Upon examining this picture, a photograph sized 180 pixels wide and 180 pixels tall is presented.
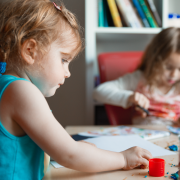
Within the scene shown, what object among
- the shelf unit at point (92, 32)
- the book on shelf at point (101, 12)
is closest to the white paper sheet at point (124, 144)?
the shelf unit at point (92, 32)

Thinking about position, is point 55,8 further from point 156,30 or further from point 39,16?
point 156,30

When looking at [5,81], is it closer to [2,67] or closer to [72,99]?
[2,67]

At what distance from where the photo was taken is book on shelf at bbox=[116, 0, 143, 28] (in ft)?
4.57

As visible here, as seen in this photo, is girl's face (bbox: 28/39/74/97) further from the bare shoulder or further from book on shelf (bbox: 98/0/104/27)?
book on shelf (bbox: 98/0/104/27)

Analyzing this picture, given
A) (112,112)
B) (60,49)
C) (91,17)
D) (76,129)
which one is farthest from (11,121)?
(91,17)

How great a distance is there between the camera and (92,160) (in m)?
0.45

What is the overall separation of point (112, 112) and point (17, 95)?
90 cm

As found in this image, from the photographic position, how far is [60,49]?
0.52 meters

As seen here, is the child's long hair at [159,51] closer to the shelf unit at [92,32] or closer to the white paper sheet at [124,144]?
the shelf unit at [92,32]

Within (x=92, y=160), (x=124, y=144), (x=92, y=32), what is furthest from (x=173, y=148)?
(x=92, y=32)

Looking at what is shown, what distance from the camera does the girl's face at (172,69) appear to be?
1.19m

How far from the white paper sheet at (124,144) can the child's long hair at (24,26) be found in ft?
0.97

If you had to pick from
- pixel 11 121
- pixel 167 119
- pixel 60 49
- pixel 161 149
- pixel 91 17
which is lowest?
pixel 167 119

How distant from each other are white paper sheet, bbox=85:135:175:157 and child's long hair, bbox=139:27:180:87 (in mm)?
624
